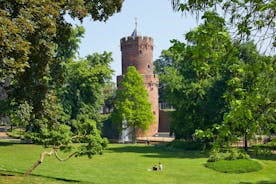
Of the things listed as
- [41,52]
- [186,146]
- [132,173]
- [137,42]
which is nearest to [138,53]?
[137,42]

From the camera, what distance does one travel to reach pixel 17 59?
1023 centimetres

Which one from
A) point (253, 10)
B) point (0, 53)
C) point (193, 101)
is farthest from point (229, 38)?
point (193, 101)

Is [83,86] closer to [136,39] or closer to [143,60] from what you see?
[143,60]

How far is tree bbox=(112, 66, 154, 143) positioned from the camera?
1716 inches

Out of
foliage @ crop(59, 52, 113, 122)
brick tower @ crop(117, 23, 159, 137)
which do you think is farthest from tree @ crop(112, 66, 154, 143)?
brick tower @ crop(117, 23, 159, 137)

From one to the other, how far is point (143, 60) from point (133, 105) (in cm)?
900

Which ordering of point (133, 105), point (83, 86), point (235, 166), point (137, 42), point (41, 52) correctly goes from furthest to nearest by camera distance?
1. point (137, 42)
2. point (133, 105)
3. point (83, 86)
4. point (235, 166)
5. point (41, 52)

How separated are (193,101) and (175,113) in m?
2.82

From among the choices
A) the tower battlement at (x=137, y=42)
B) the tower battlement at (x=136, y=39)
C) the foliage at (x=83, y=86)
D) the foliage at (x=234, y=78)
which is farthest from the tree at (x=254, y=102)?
the tower battlement at (x=136, y=39)

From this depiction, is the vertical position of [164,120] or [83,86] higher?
[83,86]

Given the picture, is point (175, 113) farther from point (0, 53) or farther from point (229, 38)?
point (229, 38)

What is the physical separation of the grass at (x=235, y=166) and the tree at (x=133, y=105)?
21.7 metres

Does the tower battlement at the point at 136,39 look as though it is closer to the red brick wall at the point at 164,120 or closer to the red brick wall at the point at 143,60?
the red brick wall at the point at 143,60

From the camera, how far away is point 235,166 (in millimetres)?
21016
